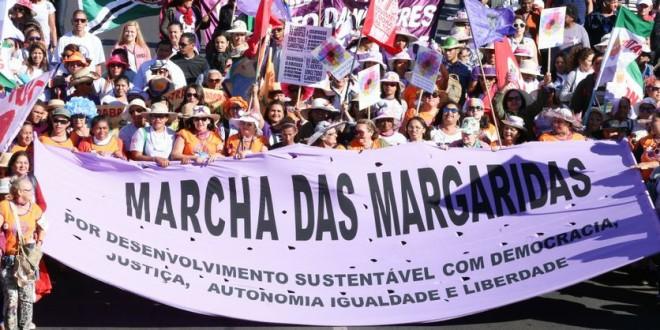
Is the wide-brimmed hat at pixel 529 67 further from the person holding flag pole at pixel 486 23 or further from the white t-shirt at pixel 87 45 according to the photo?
the white t-shirt at pixel 87 45

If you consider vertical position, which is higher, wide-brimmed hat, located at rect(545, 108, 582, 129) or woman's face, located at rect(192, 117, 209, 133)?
wide-brimmed hat, located at rect(545, 108, 582, 129)

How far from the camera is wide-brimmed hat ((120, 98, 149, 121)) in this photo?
12.7m

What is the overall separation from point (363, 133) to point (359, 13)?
4.88m

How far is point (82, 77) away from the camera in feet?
44.9

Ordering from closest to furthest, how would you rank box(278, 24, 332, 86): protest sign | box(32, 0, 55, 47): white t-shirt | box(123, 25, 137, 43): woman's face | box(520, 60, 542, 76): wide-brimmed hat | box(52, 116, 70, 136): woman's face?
box(52, 116, 70, 136): woman's face, box(278, 24, 332, 86): protest sign, box(520, 60, 542, 76): wide-brimmed hat, box(123, 25, 137, 43): woman's face, box(32, 0, 55, 47): white t-shirt

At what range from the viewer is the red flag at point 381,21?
1348 cm

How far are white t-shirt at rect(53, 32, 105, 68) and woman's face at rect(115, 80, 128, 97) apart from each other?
4.51 ft

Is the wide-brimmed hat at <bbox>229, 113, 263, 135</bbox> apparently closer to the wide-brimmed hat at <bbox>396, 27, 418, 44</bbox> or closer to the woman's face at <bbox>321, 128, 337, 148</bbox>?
the woman's face at <bbox>321, 128, 337, 148</bbox>

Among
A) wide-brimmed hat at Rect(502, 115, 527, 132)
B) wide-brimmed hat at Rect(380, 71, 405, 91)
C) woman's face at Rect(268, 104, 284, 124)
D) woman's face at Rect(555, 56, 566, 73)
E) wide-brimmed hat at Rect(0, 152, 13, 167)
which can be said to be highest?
wide-brimmed hat at Rect(0, 152, 13, 167)

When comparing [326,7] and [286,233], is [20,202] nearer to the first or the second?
[286,233]

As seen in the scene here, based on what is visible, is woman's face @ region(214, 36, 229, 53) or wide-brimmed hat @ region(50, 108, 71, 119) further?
woman's face @ region(214, 36, 229, 53)

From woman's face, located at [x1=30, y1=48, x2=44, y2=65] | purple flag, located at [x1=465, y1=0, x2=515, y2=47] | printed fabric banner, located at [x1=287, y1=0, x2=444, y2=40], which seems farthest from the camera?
printed fabric banner, located at [x1=287, y1=0, x2=444, y2=40]

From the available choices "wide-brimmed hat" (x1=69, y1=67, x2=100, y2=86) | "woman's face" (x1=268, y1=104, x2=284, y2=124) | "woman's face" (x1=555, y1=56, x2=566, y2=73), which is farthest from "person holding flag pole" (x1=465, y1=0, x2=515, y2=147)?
"wide-brimmed hat" (x1=69, y1=67, x2=100, y2=86)

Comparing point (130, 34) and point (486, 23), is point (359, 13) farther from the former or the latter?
point (486, 23)
